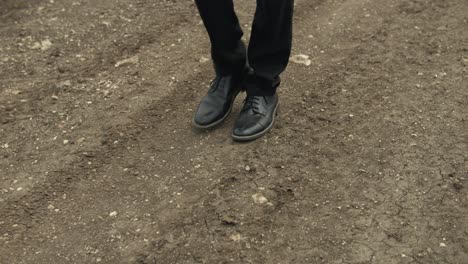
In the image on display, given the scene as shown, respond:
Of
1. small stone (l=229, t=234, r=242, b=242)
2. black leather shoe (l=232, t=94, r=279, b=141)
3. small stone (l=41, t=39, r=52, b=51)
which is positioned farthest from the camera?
small stone (l=41, t=39, r=52, b=51)

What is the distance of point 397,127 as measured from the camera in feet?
9.39

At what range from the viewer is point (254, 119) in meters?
2.80

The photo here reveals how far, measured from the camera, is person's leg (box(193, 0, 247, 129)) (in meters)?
2.66

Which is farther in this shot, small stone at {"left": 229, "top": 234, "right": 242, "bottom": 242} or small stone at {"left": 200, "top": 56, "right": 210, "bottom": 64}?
small stone at {"left": 200, "top": 56, "right": 210, "bottom": 64}

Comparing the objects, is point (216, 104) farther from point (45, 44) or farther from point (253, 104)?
point (45, 44)

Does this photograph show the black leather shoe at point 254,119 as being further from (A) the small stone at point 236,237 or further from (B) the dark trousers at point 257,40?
(A) the small stone at point 236,237

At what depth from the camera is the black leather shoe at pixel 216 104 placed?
2869 millimetres

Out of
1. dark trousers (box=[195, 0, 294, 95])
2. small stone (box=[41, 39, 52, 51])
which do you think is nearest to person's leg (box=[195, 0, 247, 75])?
dark trousers (box=[195, 0, 294, 95])

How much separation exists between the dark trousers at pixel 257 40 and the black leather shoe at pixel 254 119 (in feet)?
0.17

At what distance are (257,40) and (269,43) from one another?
6cm

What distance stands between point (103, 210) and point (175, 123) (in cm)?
68

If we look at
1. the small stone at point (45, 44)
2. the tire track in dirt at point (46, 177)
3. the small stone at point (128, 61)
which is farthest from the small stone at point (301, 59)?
the small stone at point (45, 44)

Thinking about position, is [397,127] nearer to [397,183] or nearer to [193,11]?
[397,183]

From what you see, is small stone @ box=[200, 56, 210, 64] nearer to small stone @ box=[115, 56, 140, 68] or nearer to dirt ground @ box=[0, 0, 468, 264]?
dirt ground @ box=[0, 0, 468, 264]
